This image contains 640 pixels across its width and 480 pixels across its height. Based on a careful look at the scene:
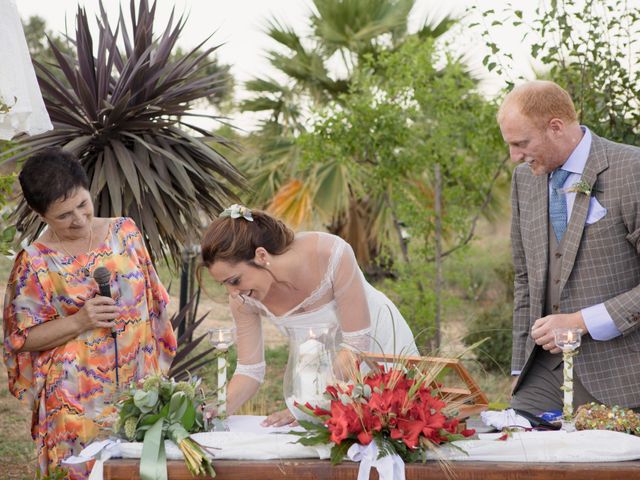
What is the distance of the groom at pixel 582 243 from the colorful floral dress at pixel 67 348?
1496 millimetres

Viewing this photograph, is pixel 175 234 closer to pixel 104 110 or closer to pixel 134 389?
pixel 104 110

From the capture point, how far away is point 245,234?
10.9ft

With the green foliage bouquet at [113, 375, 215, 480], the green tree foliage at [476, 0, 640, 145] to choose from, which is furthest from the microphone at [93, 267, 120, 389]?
the green tree foliage at [476, 0, 640, 145]

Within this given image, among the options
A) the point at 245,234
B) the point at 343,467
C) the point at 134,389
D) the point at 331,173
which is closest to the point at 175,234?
the point at 245,234

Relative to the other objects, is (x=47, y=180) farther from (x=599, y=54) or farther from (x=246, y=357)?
(x=599, y=54)

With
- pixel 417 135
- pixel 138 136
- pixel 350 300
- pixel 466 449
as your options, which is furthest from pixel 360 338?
pixel 417 135

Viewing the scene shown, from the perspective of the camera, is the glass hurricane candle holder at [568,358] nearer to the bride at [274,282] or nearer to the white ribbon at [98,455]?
the bride at [274,282]

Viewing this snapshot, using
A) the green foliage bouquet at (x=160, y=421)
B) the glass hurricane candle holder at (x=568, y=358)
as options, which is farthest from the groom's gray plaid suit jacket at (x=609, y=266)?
the green foliage bouquet at (x=160, y=421)

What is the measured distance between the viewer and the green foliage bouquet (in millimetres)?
2500

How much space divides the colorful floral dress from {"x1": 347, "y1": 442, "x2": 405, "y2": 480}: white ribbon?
124 centimetres

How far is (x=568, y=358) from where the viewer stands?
9.10 feet

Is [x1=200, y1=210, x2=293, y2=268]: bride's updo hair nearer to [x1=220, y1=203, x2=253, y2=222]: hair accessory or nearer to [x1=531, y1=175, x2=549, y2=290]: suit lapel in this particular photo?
[x1=220, y1=203, x2=253, y2=222]: hair accessory

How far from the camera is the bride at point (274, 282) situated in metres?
3.27

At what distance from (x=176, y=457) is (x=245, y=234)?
97 cm
